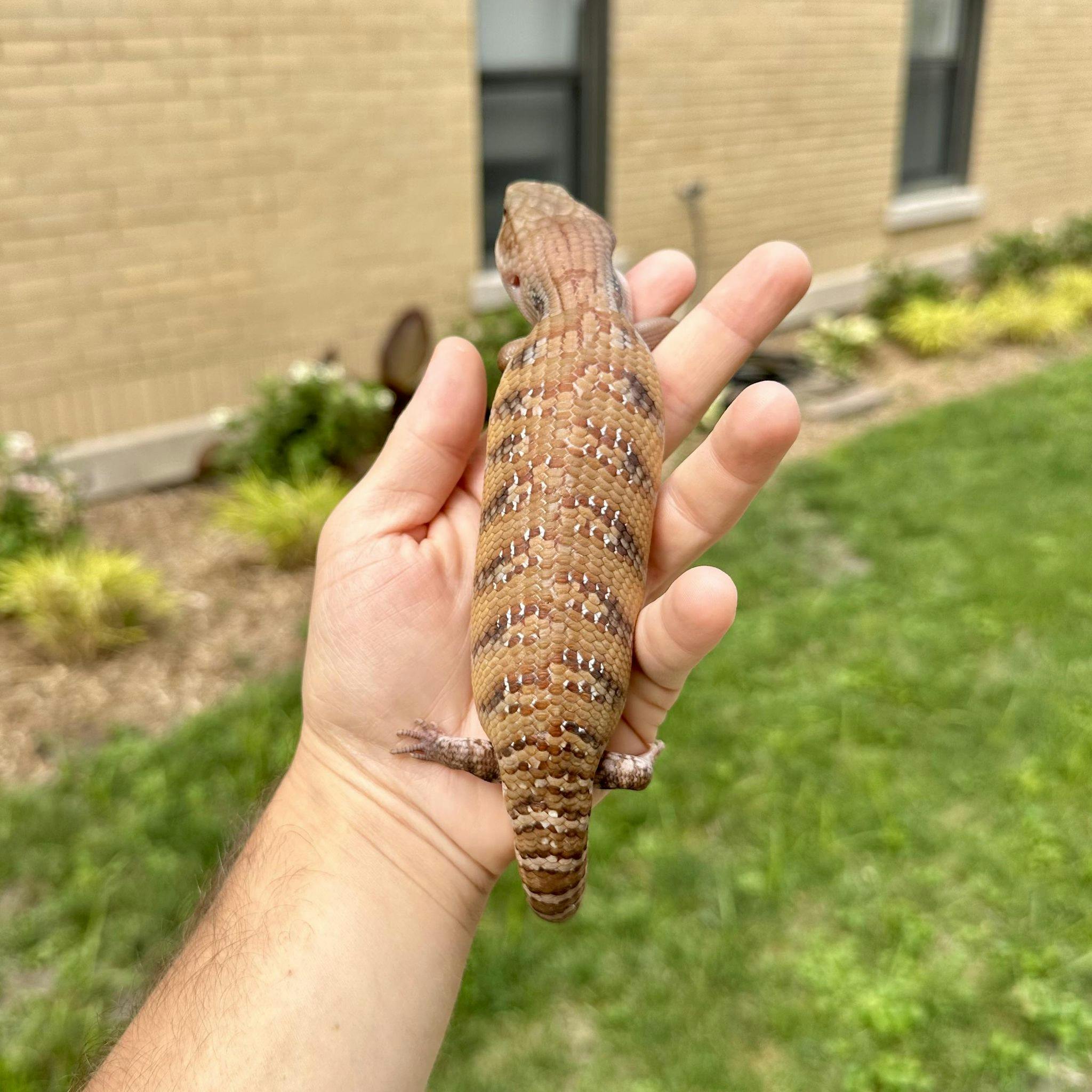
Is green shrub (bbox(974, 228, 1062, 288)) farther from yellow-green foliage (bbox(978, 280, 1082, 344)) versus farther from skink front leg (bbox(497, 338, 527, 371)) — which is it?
skink front leg (bbox(497, 338, 527, 371))

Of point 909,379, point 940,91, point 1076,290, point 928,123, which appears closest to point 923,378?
point 909,379

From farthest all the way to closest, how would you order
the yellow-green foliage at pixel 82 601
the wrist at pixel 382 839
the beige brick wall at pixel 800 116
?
1. the beige brick wall at pixel 800 116
2. the yellow-green foliage at pixel 82 601
3. the wrist at pixel 382 839

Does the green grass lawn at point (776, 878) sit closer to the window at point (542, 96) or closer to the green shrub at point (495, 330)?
the green shrub at point (495, 330)

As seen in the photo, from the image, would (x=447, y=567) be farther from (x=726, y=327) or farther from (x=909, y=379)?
(x=909, y=379)

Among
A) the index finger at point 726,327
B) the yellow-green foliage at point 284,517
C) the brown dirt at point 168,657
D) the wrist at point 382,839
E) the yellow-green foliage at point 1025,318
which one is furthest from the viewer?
the yellow-green foliage at point 1025,318

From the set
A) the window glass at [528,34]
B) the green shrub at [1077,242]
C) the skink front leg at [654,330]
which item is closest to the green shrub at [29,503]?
the skink front leg at [654,330]

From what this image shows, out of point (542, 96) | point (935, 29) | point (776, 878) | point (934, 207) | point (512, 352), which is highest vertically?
point (935, 29)
